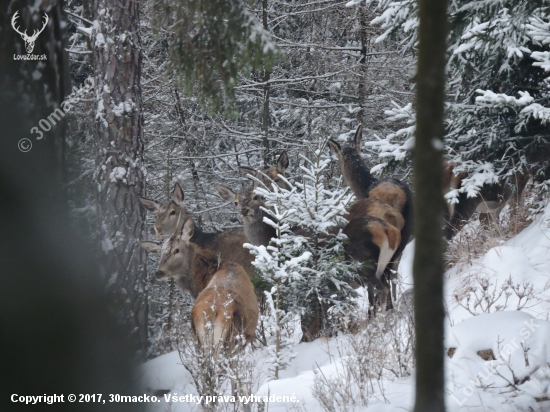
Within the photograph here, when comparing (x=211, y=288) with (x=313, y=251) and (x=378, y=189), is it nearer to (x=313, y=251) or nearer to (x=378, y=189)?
(x=313, y=251)

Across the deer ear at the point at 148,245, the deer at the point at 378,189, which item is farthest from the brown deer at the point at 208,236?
the deer at the point at 378,189

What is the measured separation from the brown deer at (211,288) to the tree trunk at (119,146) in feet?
1.21

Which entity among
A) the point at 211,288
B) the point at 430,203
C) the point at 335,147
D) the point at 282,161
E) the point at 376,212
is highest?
the point at 335,147

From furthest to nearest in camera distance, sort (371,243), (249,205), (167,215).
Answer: (167,215)
(249,205)
(371,243)

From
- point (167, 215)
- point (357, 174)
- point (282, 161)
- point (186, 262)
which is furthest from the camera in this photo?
point (357, 174)

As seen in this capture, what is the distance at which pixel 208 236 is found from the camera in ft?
34.2

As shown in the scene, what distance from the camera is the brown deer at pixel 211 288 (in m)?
5.95

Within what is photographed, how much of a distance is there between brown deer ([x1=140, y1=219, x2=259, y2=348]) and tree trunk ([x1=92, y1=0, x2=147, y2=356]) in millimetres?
369

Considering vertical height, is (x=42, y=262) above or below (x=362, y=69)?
below

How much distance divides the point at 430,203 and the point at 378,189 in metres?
8.71

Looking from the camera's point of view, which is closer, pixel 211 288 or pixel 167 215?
pixel 211 288

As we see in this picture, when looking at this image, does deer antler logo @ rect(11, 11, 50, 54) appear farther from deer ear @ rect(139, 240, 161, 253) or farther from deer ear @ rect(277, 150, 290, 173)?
deer ear @ rect(277, 150, 290, 173)

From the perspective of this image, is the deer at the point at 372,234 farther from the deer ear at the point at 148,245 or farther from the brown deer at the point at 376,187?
the deer ear at the point at 148,245

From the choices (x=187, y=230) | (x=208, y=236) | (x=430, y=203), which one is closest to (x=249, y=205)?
(x=208, y=236)
